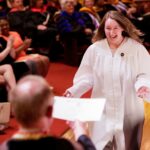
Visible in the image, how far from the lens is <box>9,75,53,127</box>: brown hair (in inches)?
62.6

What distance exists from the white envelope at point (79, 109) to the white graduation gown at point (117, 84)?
0.99 metres

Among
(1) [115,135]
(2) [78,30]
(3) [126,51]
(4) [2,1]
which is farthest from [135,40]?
(4) [2,1]

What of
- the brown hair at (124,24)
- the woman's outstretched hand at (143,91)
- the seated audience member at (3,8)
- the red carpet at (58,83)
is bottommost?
the red carpet at (58,83)

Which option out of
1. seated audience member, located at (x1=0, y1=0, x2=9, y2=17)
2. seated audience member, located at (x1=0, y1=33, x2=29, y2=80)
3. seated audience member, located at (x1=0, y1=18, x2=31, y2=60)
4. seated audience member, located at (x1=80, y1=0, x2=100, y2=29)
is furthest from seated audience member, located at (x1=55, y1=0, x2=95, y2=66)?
seated audience member, located at (x1=0, y1=33, x2=29, y2=80)

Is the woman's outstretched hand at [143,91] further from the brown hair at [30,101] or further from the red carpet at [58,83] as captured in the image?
the brown hair at [30,101]

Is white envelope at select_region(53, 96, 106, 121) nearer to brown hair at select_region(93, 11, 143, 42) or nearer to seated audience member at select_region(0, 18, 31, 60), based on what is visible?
brown hair at select_region(93, 11, 143, 42)

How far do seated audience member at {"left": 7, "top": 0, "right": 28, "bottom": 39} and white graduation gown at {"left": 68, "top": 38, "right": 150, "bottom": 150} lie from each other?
393cm

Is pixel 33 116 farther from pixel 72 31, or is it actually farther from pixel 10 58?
pixel 72 31

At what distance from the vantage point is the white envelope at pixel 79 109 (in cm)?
219

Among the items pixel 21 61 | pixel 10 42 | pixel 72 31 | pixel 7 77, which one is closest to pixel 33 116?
pixel 7 77

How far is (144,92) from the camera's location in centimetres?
320

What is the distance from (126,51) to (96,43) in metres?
0.27

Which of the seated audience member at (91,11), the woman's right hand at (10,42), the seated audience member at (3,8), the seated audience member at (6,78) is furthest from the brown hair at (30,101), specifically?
the seated audience member at (91,11)

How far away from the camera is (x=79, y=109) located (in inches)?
87.4
